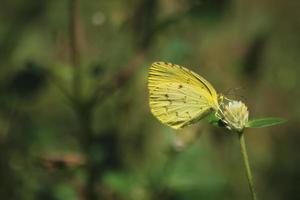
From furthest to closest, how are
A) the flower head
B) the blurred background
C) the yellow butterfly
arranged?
the blurred background < the yellow butterfly < the flower head

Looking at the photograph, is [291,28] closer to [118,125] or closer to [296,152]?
[296,152]

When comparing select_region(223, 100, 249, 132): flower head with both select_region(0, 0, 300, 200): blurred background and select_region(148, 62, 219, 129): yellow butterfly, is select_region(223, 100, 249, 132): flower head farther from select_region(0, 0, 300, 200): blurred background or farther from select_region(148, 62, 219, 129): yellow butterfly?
select_region(0, 0, 300, 200): blurred background

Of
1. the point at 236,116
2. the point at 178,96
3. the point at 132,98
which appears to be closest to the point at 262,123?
the point at 236,116

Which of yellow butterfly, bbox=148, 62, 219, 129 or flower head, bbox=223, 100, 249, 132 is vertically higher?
yellow butterfly, bbox=148, 62, 219, 129

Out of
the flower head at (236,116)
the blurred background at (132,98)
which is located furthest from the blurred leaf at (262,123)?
the blurred background at (132,98)

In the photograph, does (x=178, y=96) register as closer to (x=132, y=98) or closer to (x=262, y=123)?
(x=262, y=123)

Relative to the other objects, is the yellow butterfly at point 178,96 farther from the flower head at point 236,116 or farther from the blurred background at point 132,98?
the blurred background at point 132,98

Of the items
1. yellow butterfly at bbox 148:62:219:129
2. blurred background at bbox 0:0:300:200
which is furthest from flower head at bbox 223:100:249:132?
blurred background at bbox 0:0:300:200
